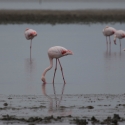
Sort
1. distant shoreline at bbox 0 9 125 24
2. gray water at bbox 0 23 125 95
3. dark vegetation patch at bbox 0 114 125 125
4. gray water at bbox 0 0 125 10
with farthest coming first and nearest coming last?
gray water at bbox 0 0 125 10 → distant shoreline at bbox 0 9 125 24 → gray water at bbox 0 23 125 95 → dark vegetation patch at bbox 0 114 125 125

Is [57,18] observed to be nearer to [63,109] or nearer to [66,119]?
[63,109]

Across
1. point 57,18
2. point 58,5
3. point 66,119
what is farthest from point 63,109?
point 58,5

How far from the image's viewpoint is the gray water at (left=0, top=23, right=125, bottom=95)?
38.1 feet

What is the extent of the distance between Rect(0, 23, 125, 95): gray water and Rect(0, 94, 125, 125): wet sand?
0.80 meters

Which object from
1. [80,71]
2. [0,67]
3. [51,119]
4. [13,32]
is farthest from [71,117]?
[13,32]

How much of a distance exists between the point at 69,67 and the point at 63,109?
571cm

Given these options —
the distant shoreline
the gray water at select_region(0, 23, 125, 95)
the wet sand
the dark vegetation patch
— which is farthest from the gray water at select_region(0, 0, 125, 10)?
the dark vegetation patch

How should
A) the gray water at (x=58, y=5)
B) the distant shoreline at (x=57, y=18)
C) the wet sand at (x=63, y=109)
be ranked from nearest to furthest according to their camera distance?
the wet sand at (x=63, y=109), the distant shoreline at (x=57, y=18), the gray water at (x=58, y=5)

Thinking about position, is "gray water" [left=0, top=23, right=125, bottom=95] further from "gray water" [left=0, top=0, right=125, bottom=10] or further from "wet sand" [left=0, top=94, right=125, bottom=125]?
"gray water" [left=0, top=0, right=125, bottom=10]

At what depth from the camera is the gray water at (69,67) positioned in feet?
38.1

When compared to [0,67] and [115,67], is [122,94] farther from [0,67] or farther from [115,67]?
[0,67]

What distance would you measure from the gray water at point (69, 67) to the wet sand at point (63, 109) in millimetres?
802

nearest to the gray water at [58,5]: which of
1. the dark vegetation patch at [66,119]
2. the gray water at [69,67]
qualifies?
the gray water at [69,67]

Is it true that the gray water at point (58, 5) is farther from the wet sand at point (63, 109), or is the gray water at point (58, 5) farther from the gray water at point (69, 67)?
the wet sand at point (63, 109)
